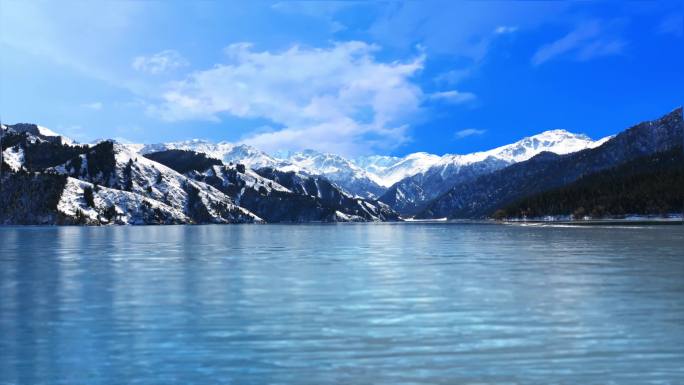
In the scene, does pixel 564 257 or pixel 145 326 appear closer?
pixel 145 326

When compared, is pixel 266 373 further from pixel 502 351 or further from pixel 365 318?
pixel 365 318

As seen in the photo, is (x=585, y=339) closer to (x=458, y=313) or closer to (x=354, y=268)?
(x=458, y=313)

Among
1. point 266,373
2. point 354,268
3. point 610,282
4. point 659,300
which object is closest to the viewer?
point 266,373

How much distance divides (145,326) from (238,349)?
29.7ft

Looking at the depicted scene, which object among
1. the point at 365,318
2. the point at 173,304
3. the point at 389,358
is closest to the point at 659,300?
the point at 365,318

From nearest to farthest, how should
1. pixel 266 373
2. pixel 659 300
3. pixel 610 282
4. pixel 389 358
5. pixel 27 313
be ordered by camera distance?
pixel 266 373 → pixel 389 358 → pixel 27 313 → pixel 659 300 → pixel 610 282

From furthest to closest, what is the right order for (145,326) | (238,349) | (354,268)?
(354,268)
(145,326)
(238,349)

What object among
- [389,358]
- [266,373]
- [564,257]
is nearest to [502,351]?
[389,358]

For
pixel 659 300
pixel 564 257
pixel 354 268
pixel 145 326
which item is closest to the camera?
pixel 145 326

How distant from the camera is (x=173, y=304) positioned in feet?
143

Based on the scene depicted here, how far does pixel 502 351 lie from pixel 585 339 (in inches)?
207

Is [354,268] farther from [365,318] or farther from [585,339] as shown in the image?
[585,339]

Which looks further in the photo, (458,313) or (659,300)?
(659,300)

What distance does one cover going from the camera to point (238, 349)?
28.1 metres
